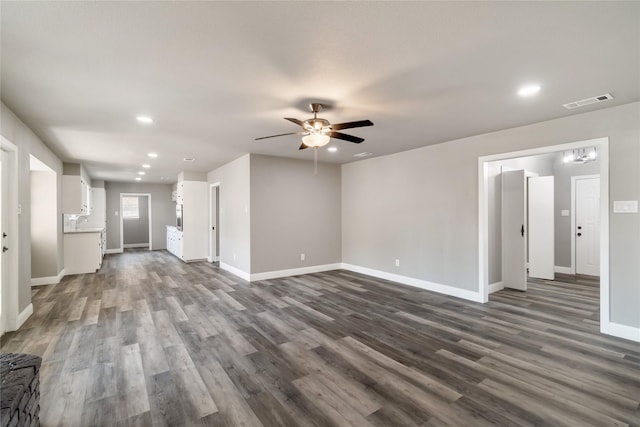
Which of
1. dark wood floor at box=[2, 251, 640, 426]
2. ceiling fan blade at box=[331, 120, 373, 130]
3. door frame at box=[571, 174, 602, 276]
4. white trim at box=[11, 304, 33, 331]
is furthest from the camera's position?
door frame at box=[571, 174, 602, 276]

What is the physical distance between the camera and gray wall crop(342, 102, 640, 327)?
10.4 feet

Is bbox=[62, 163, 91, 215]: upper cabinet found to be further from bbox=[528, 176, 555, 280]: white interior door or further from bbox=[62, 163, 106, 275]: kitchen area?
bbox=[528, 176, 555, 280]: white interior door

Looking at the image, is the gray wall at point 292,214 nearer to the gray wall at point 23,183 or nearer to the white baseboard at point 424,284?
the white baseboard at point 424,284

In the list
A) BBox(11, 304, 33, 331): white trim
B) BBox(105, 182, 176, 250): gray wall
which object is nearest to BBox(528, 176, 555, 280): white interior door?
BBox(11, 304, 33, 331): white trim

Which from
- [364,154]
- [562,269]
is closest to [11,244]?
[364,154]

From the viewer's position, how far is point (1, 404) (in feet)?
4.41

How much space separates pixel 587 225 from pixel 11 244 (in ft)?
31.8

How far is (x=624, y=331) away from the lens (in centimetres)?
315

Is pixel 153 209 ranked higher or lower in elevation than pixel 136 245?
higher

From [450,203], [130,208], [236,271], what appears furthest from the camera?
[130,208]

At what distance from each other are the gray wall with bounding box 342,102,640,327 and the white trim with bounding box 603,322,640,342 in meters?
0.06

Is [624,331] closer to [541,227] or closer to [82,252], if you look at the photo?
[541,227]

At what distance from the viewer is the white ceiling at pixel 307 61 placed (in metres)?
1.72

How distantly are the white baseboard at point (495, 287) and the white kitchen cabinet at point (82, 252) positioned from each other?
8.35 m
